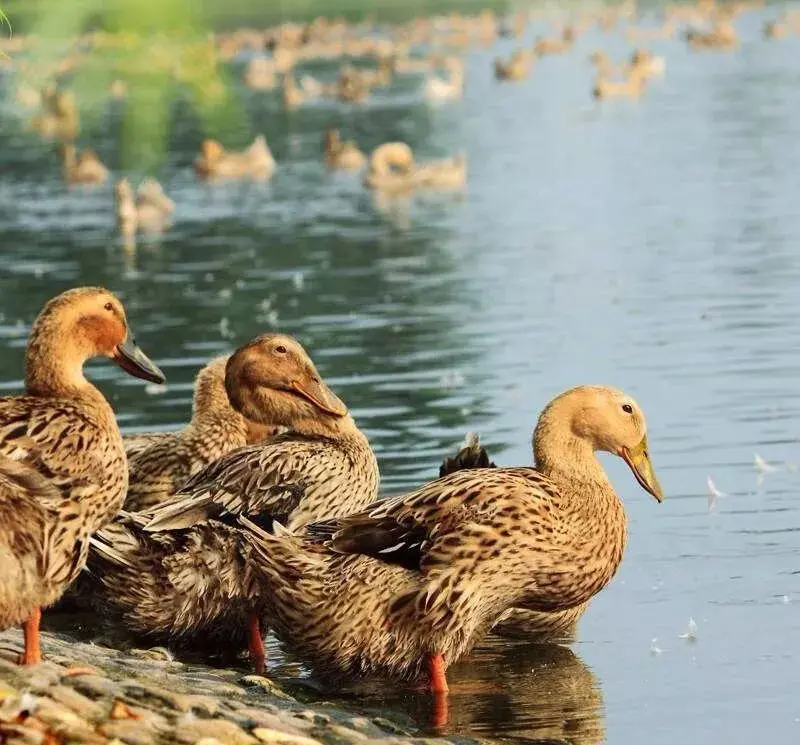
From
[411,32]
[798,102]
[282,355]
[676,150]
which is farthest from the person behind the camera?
[411,32]

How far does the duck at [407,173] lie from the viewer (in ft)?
101

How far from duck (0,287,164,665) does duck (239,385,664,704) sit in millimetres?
824

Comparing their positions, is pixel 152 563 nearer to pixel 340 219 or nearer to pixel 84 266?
pixel 84 266

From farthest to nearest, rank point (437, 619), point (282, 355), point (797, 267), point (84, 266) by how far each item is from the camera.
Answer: point (84, 266), point (797, 267), point (282, 355), point (437, 619)

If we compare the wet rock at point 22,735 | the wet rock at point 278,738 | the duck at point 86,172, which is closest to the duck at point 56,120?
the duck at point 86,172

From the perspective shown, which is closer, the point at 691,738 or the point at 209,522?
Result: the point at 691,738

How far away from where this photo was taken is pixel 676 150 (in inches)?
1309

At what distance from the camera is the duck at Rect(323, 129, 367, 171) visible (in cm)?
3453

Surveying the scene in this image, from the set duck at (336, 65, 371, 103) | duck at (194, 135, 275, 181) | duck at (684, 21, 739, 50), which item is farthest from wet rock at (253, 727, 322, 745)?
duck at (684, 21, 739, 50)

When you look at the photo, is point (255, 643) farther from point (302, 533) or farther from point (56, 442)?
point (56, 442)

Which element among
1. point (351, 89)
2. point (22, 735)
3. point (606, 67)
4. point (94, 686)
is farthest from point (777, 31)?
point (22, 735)

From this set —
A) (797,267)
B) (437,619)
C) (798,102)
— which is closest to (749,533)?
(437,619)

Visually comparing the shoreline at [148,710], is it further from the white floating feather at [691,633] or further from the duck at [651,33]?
the duck at [651,33]

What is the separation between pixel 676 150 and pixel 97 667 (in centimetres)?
2733
